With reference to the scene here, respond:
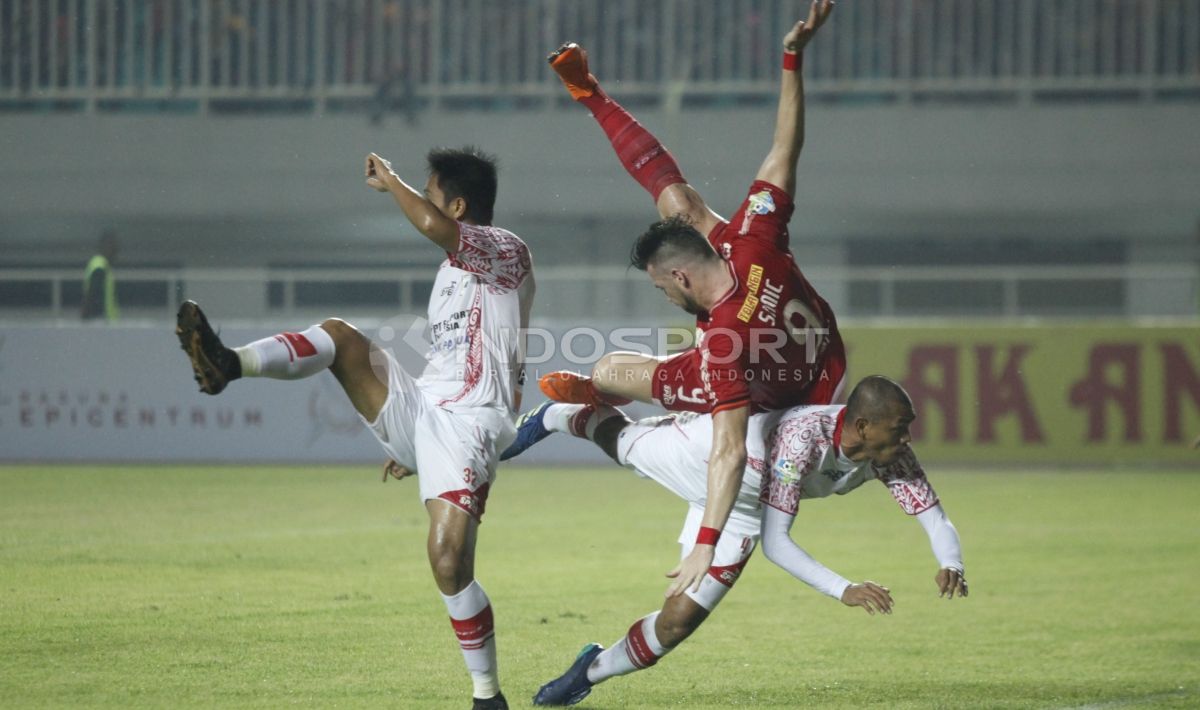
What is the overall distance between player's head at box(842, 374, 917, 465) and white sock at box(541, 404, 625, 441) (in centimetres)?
131

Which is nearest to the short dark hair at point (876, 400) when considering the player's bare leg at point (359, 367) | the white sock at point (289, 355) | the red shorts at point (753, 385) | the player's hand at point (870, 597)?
the red shorts at point (753, 385)

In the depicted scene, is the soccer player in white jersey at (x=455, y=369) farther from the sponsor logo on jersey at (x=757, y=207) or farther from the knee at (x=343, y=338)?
the sponsor logo on jersey at (x=757, y=207)

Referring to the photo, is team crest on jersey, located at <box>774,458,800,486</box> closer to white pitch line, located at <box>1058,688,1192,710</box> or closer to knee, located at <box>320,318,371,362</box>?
white pitch line, located at <box>1058,688,1192,710</box>

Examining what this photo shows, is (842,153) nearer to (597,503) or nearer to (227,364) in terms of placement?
(597,503)

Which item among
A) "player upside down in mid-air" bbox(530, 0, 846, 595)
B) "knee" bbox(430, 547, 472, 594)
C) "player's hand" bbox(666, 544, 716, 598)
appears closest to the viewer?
"player's hand" bbox(666, 544, 716, 598)

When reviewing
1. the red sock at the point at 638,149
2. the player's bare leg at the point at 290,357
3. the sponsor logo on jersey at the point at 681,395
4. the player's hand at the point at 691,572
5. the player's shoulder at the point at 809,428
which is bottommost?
the player's hand at the point at 691,572

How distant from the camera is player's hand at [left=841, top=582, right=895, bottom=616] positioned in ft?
16.3

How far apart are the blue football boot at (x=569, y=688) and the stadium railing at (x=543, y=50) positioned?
631 inches

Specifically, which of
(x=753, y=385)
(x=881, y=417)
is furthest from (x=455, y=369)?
(x=881, y=417)

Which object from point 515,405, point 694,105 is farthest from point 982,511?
point 694,105

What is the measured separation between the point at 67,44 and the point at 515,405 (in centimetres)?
1774

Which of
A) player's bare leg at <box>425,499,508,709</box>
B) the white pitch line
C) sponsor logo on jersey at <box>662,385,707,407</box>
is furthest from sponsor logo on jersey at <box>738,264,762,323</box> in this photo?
the white pitch line

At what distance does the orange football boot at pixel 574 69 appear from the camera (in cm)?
636

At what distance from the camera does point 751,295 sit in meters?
5.71
